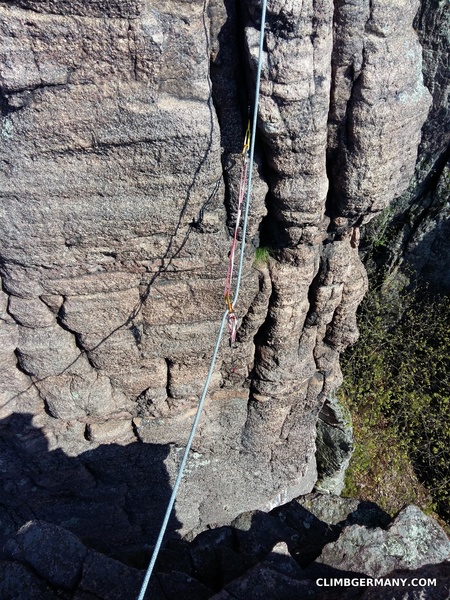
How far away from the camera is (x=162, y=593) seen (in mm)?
4344

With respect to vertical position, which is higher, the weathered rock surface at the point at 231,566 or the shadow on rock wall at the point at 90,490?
the weathered rock surface at the point at 231,566

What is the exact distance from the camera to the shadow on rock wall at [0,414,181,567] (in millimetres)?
5809

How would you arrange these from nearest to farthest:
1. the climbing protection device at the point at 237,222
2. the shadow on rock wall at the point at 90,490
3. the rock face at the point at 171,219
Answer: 1. the rock face at the point at 171,219
2. the climbing protection device at the point at 237,222
3. the shadow on rock wall at the point at 90,490

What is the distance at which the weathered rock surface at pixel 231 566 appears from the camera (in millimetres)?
3818

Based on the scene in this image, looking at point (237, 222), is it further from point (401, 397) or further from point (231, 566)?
point (401, 397)

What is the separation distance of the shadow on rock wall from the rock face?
3 cm

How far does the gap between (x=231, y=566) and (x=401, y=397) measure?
19.5ft

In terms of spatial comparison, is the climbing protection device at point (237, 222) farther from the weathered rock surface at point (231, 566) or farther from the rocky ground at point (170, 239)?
the weathered rock surface at point (231, 566)

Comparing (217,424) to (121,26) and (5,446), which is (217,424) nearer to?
(5,446)

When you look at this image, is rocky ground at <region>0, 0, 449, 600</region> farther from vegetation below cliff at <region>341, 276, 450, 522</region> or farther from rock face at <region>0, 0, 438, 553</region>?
vegetation below cliff at <region>341, 276, 450, 522</region>

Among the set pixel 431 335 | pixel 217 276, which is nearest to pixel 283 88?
pixel 217 276

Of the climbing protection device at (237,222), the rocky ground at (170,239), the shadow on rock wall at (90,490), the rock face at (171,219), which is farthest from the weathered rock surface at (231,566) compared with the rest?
the climbing protection device at (237,222)

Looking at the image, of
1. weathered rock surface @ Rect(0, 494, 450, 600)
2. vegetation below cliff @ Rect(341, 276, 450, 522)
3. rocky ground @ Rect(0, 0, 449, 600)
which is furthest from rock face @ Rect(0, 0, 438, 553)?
vegetation below cliff @ Rect(341, 276, 450, 522)

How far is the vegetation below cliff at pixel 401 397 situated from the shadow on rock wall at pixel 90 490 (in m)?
4.28
